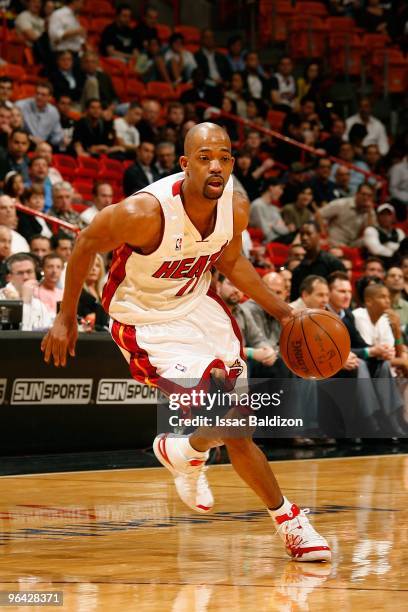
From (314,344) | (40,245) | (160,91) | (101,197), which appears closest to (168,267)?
(314,344)

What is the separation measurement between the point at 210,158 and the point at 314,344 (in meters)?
0.89

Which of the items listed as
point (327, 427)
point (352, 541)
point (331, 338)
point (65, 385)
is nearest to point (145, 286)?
point (331, 338)

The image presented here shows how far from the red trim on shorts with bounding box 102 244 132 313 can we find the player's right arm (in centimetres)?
10

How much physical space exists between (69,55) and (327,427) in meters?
6.13

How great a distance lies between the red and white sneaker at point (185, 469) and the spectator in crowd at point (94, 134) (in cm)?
862

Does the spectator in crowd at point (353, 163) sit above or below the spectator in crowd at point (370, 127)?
below

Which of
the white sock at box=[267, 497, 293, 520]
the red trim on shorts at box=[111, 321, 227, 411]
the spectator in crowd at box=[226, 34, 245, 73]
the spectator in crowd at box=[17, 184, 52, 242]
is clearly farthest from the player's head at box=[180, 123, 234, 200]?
A: the spectator in crowd at box=[226, 34, 245, 73]

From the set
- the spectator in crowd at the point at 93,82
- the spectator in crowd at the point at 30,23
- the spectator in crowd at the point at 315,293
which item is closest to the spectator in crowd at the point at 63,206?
the spectator in crowd at the point at 315,293

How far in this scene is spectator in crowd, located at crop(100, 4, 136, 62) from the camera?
15.7 metres

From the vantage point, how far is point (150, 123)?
A: 14125mm

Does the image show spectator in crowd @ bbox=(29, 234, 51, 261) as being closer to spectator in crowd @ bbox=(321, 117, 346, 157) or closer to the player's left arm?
the player's left arm

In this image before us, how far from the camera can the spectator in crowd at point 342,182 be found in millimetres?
15305

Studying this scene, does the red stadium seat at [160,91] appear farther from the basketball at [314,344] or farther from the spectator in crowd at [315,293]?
the basketball at [314,344]

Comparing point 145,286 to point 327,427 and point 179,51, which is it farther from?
point 179,51
